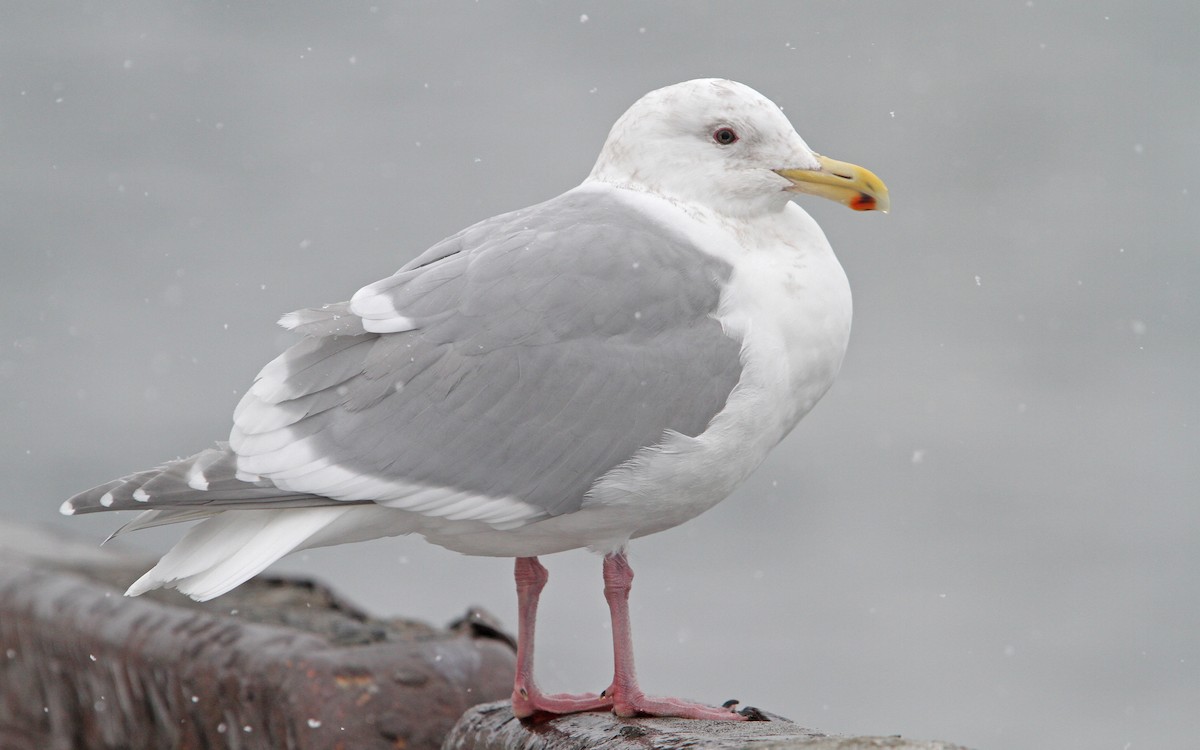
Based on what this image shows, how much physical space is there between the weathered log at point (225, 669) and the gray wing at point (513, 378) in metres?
1.14

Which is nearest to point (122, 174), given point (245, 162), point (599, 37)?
point (245, 162)

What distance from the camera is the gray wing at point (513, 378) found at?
12.2 ft

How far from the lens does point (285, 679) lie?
180 inches

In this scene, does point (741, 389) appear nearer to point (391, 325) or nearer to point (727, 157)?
point (727, 157)

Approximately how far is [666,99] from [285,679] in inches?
83.0

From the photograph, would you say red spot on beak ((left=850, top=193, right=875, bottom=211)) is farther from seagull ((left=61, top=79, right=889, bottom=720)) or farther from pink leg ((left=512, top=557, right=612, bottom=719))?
pink leg ((left=512, top=557, right=612, bottom=719))

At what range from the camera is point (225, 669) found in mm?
4664

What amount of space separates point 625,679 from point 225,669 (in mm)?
1386

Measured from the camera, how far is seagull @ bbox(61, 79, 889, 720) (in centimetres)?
367

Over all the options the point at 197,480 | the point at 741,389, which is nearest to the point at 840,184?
the point at 741,389

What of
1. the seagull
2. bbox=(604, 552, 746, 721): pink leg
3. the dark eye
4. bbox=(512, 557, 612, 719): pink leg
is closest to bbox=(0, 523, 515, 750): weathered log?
bbox=(512, 557, 612, 719): pink leg

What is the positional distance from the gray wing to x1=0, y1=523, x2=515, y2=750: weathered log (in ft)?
3.74

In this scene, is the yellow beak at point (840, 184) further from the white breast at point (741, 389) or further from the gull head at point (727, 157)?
the white breast at point (741, 389)

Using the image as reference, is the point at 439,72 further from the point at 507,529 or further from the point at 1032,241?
the point at 507,529
